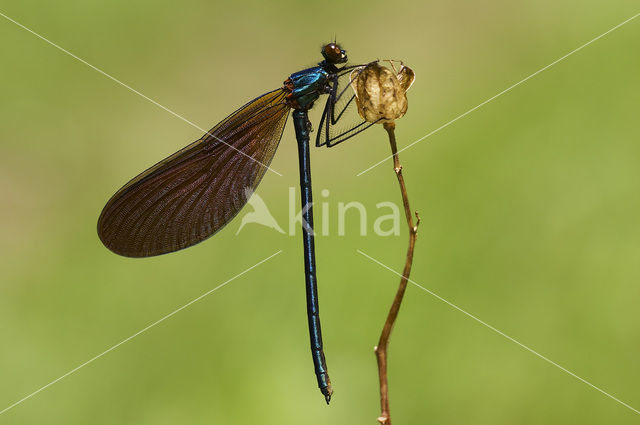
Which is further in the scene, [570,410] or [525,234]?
[525,234]

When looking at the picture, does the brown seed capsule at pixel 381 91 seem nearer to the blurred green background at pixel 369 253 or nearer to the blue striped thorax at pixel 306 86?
the blue striped thorax at pixel 306 86

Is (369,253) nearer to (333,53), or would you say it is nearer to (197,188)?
(197,188)

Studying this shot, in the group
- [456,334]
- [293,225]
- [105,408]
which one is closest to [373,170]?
[293,225]

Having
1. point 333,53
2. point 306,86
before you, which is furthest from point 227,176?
point 333,53

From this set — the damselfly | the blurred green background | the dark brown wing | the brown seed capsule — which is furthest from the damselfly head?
the blurred green background

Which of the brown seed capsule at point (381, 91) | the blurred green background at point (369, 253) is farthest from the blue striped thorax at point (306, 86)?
the blurred green background at point (369, 253)

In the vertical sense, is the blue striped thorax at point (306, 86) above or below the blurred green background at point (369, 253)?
above

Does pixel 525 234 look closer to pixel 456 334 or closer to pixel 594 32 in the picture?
pixel 456 334
